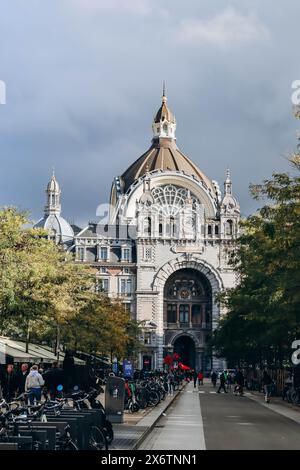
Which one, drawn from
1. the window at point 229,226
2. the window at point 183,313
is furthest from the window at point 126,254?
the window at point 229,226

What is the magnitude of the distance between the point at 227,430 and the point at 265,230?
1858cm

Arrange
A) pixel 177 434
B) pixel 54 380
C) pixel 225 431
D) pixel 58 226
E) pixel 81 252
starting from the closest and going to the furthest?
pixel 177 434 → pixel 225 431 → pixel 54 380 → pixel 81 252 → pixel 58 226

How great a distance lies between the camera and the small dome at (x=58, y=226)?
493ft

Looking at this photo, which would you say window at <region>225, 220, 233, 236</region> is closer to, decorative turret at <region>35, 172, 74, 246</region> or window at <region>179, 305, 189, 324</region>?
window at <region>179, 305, 189, 324</region>

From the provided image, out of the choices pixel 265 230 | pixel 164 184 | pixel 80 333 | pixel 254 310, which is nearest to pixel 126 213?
pixel 164 184

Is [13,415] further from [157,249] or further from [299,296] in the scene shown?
[157,249]

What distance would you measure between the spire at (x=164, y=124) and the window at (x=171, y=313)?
38.4 meters

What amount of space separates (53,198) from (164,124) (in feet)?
97.7

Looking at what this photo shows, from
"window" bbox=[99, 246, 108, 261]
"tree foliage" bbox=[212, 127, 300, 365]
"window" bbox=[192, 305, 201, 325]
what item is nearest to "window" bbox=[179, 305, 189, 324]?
"window" bbox=[192, 305, 201, 325]

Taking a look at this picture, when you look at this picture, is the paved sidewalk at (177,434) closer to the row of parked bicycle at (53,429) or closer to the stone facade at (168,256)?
the row of parked bicycle at (53,429)

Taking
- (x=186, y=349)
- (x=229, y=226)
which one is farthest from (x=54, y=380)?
(x=186, y=349)

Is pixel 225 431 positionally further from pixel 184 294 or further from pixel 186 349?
pixel 186 349

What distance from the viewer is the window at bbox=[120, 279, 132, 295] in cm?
14088

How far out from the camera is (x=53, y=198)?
512 feet
